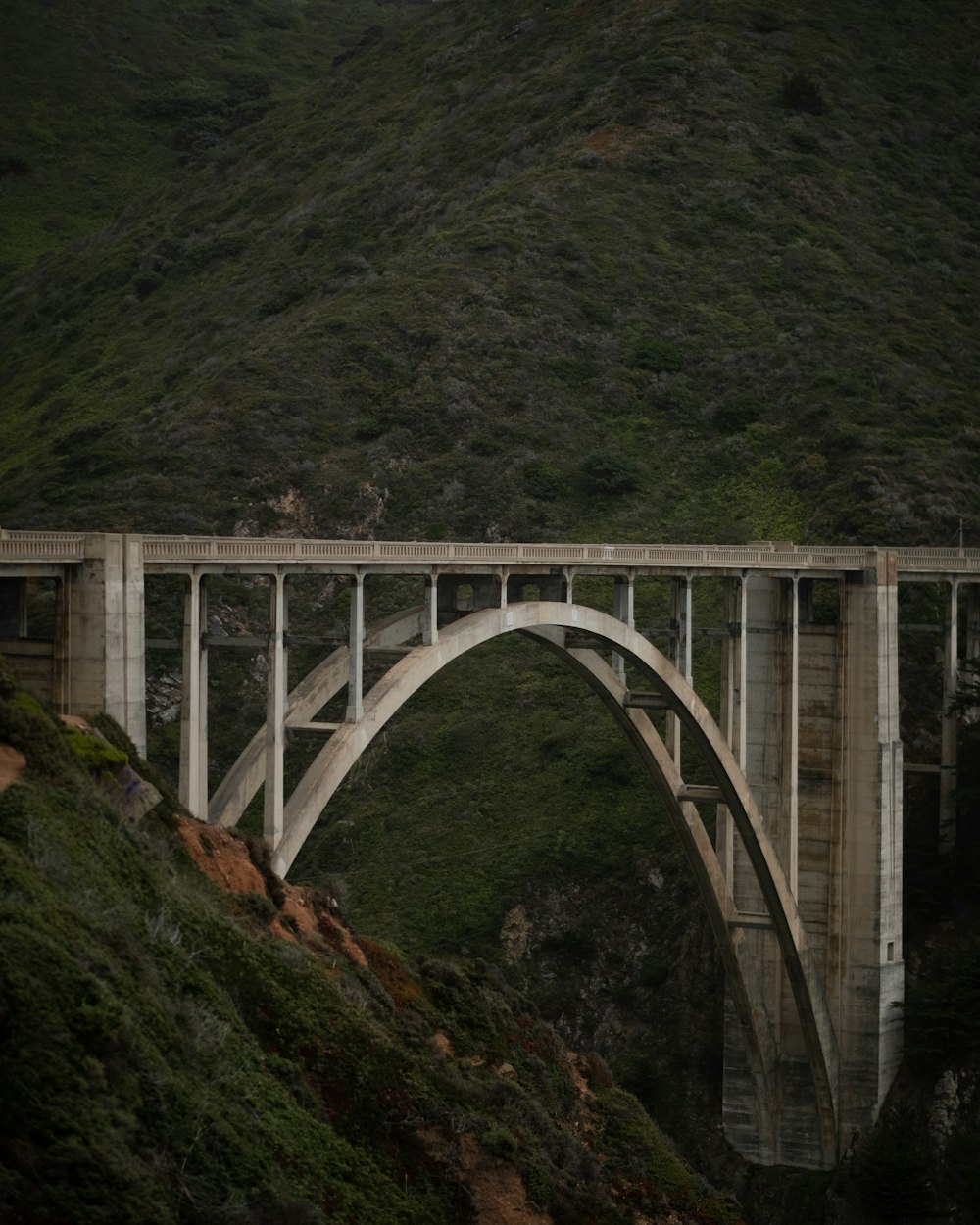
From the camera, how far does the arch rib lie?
2850 centimetres

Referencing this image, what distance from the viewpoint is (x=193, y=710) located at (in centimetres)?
2520

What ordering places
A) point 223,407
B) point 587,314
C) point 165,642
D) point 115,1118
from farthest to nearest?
point 587,314, point 223,407, point 165,642, point 115,1118

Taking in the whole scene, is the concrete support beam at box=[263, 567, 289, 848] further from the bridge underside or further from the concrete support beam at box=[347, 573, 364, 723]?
the bridge underside

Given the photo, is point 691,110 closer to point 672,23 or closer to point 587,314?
point 672,23

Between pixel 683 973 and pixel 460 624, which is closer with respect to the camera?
pixel 460 624

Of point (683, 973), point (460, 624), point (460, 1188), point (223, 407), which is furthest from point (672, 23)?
point (460, 1188)

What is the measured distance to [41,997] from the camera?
16.6 m

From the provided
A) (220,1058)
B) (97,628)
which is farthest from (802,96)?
(220,1058)

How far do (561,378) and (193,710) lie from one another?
2052 inches

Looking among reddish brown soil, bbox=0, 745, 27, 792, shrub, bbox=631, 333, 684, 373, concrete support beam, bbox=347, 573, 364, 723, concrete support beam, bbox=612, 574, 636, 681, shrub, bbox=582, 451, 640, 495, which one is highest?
shrub, bbox=631, 333, 684, 373

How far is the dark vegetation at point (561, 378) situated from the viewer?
5347cm

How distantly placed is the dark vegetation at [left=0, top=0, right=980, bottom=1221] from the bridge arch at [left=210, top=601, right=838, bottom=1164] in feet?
7.28

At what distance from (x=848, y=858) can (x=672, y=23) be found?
61085mm

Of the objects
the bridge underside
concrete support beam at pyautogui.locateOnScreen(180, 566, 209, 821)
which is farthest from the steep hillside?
the bridge underside
